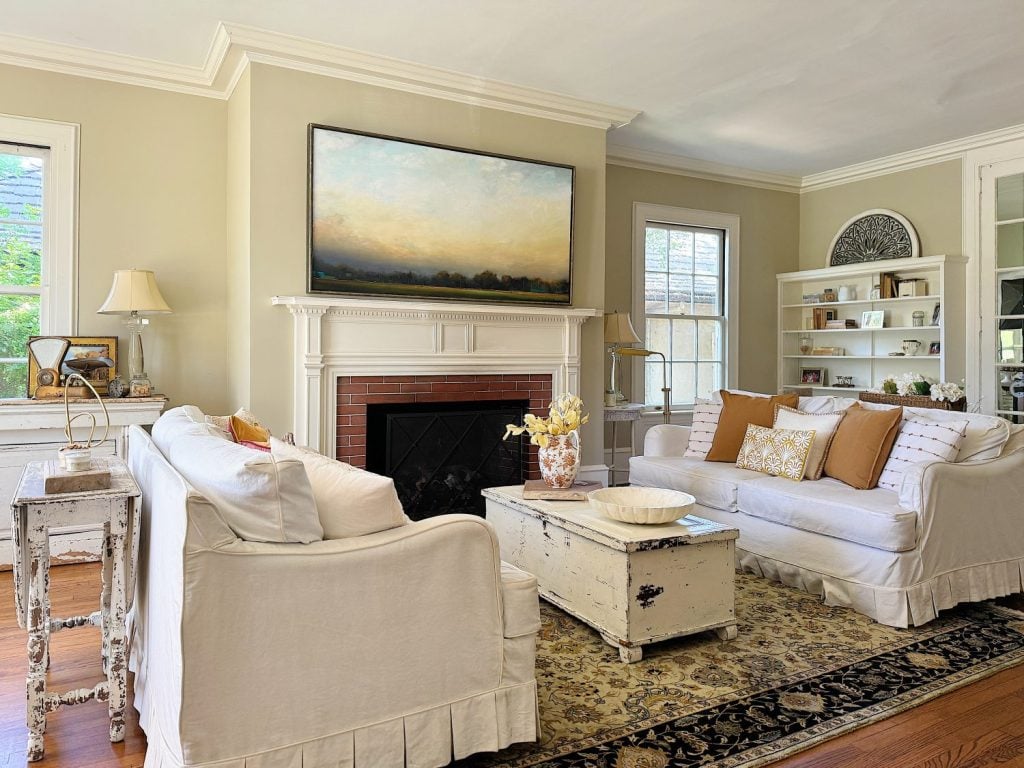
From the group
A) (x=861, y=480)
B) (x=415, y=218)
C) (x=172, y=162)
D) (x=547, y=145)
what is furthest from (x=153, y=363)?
(x=861, y=480)

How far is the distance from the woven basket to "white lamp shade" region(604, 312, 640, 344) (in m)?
1.80

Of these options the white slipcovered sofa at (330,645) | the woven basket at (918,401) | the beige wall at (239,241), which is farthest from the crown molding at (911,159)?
the white slipcovered sofa at (330,645)

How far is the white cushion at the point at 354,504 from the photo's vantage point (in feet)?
6.21

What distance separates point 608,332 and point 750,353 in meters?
2.17

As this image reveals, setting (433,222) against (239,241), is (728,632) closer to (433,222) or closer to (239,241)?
(433,222)

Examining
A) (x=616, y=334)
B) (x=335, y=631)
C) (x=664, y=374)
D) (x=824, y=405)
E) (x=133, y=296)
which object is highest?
(x=133, y=296)

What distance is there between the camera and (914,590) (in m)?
2.96

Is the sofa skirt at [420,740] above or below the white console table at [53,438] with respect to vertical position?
below

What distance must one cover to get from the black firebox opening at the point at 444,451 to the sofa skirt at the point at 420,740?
250cm

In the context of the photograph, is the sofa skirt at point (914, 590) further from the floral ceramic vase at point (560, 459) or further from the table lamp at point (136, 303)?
the table lamp at point (136, 303)

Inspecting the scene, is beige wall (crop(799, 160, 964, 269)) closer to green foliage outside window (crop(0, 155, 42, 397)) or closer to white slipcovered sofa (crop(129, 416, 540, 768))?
white slipcovered sofa (crop(129, 416, 540, 768))

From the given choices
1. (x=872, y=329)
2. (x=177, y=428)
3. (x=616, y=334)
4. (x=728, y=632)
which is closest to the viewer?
(x=177, y=428)

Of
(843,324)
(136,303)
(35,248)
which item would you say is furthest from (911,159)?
(35,248)

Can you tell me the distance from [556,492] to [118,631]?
1.78 m
